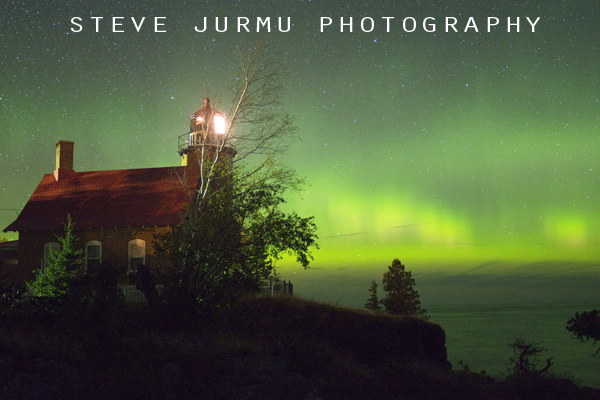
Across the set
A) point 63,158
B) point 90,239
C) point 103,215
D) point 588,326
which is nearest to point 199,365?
point 90,239

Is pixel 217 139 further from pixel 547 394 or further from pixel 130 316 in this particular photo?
pixel 547 394

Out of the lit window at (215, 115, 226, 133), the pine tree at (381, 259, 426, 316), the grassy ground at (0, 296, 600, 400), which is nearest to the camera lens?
the grassy ground at (0, 296, 600, 400)

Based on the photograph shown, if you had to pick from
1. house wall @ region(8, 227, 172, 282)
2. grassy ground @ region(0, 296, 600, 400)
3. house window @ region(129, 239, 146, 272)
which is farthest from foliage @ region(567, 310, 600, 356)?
house window @ region(129, 239, 146, 272)

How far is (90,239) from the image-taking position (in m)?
30.6

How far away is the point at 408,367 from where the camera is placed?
19.0m

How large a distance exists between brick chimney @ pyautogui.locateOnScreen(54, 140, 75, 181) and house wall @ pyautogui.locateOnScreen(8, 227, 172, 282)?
5975 millimetres

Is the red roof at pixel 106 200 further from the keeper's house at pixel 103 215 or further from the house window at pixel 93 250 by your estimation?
the house window at pixel 93 250

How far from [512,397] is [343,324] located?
28.0 ft

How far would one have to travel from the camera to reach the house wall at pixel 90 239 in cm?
3008

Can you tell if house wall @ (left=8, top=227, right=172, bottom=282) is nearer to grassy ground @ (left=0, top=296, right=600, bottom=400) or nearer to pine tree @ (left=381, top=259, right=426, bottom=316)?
grassy ground @ (left=0, top=296, right=600, bottom=400)

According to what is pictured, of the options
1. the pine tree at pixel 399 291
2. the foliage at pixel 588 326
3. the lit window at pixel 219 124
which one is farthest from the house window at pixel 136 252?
the pine tree at pixel 399 291

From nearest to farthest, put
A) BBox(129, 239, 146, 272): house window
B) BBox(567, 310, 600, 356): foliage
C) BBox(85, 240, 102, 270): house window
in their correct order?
BBox(567, 310, 600, 356): foliage → BBox(129, 239, 146, 272): house window → BBox(85, 240, 102, 270): house window

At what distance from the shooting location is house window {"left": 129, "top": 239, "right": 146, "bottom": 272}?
3019 cm

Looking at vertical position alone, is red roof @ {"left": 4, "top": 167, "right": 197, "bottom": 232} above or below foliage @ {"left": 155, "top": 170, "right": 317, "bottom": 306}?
above
